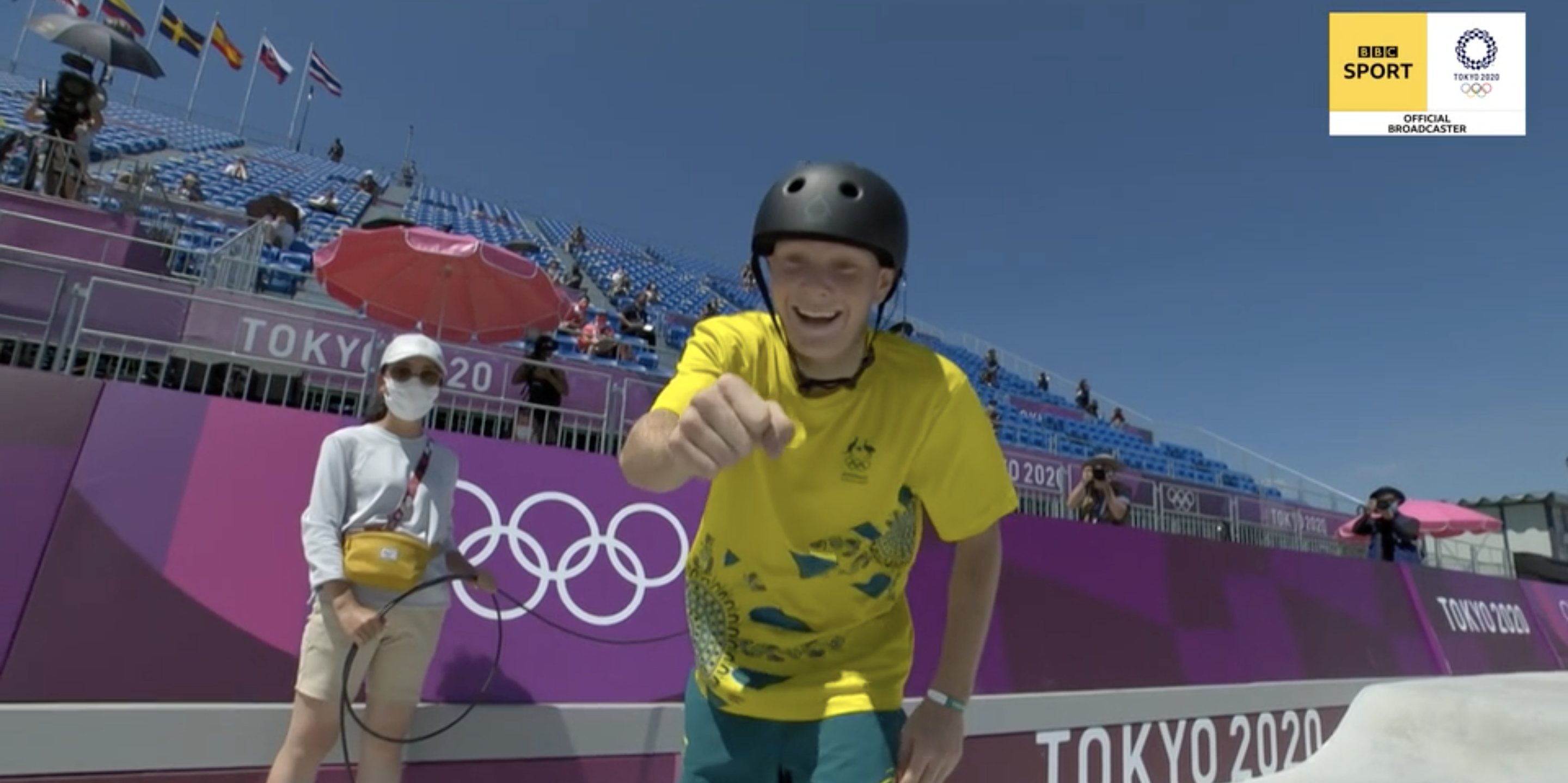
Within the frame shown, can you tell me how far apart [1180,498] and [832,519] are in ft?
29.5

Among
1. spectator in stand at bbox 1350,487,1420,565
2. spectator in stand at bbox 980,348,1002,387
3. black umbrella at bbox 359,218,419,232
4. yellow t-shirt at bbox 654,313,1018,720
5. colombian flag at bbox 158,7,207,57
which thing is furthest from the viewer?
colombian flag at bbox 158,7,207,57

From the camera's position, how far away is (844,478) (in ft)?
5.48

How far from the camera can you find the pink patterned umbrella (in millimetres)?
14742

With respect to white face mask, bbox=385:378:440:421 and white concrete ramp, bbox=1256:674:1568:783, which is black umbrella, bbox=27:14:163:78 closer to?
white face mask, bbox=385:378:440:421

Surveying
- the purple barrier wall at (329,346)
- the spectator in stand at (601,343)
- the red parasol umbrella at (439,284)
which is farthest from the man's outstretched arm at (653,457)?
the spectator in stand at (601,343)

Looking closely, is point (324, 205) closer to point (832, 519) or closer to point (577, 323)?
point (577, 323)

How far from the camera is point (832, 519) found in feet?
5.48

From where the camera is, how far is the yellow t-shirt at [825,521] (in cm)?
166

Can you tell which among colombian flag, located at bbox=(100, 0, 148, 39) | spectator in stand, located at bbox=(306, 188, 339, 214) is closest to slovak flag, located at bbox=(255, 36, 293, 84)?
colombian flag, located at bbox=(100, 0, 148, 39)

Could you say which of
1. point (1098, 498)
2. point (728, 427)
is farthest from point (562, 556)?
point (1098, 498)

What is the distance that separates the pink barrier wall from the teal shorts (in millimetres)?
2065

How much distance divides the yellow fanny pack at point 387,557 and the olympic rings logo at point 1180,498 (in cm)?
867

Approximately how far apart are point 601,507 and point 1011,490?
283cm

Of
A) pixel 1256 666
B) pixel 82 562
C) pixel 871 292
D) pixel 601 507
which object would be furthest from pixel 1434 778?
pixel 82 562
